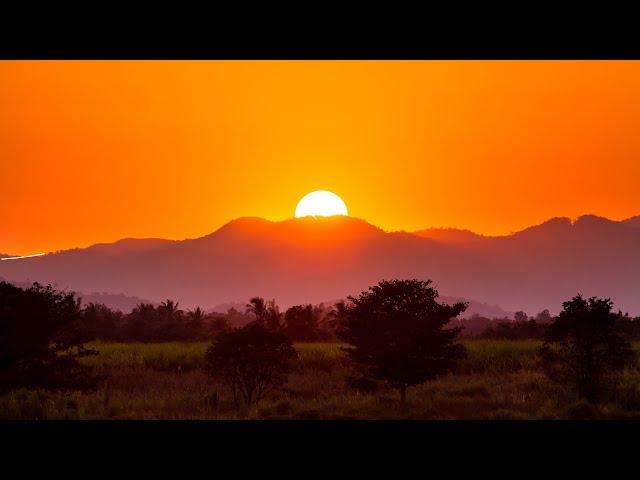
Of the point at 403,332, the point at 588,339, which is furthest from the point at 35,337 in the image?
the point at 588,339

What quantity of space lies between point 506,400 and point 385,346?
3295mm

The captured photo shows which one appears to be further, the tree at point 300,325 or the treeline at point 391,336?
the tree at point 300,325

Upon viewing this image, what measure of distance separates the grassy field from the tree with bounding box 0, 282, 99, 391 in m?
0.41

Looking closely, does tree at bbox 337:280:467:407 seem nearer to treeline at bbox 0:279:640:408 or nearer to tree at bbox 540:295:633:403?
treeline at bbox 0:279:640:408

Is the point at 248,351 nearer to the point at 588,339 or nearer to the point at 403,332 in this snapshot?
the point at 403,332

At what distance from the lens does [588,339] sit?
563 inches

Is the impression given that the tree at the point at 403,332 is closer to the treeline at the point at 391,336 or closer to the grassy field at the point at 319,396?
the treeline at the point at 391,336

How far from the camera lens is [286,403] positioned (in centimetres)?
1498

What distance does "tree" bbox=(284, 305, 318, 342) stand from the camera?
108ft

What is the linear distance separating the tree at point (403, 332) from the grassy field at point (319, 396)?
99cm

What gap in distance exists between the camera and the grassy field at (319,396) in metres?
13.5

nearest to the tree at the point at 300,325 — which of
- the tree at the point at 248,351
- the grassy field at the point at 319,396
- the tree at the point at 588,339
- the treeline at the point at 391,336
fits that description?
the grassy field at the point at 319,396
